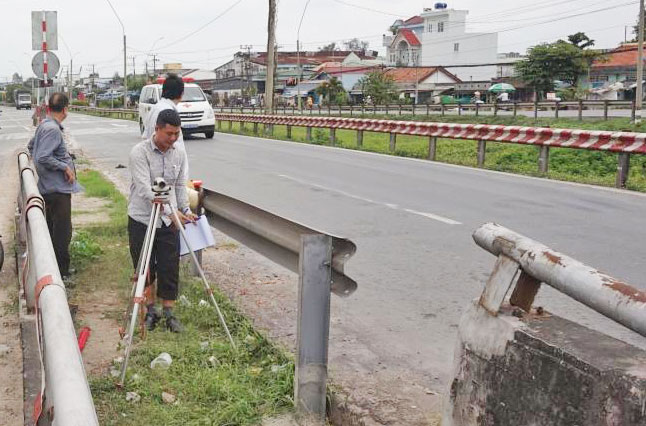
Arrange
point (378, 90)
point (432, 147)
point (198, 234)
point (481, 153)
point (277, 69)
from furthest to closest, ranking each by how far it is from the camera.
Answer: point (277, 69)
point (378, 90)
point (432, 147)
point (481, 153)
point (198, 234)

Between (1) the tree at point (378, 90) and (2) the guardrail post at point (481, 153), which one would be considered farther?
(1) the tree at point (378, 90)

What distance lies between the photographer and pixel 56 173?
6723mm

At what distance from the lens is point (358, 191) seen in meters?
12.5

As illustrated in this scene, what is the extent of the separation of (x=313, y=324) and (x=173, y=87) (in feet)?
11.2

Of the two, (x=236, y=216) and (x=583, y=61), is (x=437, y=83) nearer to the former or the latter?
(x=583, y=61)

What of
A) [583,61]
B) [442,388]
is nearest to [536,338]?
[442,388]

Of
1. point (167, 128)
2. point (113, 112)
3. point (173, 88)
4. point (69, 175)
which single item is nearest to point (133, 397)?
point (167, 128)

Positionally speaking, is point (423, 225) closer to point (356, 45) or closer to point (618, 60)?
point (618, 60)

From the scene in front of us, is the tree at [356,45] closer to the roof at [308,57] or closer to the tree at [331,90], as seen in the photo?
the roof at [308,57]

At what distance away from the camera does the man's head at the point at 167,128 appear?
16.7ft

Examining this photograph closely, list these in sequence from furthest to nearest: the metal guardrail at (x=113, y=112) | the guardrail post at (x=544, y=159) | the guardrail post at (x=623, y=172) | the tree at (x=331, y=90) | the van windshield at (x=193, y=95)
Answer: the tree at (x=331, y=90), the metal guardrail at (x=113, y=112), the van windshield at (x=193, y=95), the guardrail post at (x=544, y=159), the guardrail post at (x=623, y=172)

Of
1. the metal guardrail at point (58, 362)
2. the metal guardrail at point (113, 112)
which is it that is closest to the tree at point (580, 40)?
the metal guardrail at point (113, 112)

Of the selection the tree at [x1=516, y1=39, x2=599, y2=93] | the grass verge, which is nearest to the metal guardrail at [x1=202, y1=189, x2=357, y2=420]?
the grass verge

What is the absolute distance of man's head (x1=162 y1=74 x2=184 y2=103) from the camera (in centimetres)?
665
